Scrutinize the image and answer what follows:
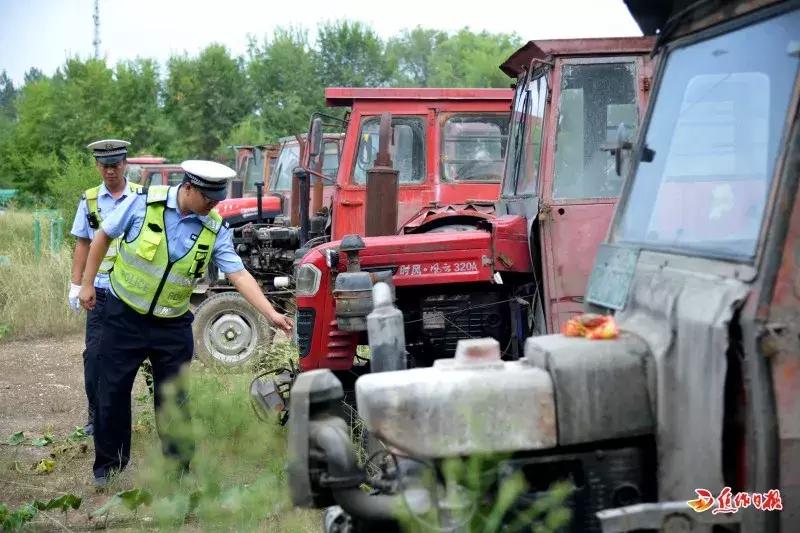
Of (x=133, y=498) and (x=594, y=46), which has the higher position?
(x=594, y=46)

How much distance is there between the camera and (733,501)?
2.63 m

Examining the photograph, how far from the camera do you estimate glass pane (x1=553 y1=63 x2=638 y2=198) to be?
5840 millimetres

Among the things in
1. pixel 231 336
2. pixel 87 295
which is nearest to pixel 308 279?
pixel 87 295

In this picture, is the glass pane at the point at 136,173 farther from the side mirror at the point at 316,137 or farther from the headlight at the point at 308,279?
the headlight at the point at 308,279

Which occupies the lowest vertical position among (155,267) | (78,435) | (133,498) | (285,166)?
(78,435)

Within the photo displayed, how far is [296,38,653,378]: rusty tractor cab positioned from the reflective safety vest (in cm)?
84

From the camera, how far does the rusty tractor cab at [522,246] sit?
5.85m

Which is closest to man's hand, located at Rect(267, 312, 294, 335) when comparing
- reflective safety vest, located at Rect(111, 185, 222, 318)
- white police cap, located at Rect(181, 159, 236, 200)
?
reflective safety vest, located at Rect(111, 185, 222, 318)

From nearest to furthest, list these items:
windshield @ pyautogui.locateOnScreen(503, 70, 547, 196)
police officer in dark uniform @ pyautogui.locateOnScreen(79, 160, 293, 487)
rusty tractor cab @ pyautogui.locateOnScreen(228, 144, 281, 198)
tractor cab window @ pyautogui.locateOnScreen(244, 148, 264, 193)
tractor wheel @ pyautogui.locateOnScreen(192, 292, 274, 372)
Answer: police officer in dark uniform @ pyautogui.locateOnScreen(79, 160, 293, 487) → windshield @ pyautogui.locateOnScreen(503, 70, 547, 196) → tractor wheel @ pyautogui.locateOnScreen(192, 292, 274, 372) → rusty tractor cab @ pyautogui.locateOnScreen(228, 144, 281, 198) → tractor cab window @ pyautogui.locateOnScreen(244, 148, 264, 193)

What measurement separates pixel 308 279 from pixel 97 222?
5.52 feet

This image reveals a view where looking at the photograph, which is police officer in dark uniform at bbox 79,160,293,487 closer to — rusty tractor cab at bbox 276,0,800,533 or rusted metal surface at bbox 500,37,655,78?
rusted metal surface at bbox 500,37,655,78

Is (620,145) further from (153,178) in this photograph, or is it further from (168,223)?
(153,178)

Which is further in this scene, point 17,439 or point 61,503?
point 17,439

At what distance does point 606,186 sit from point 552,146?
39 centimetres
